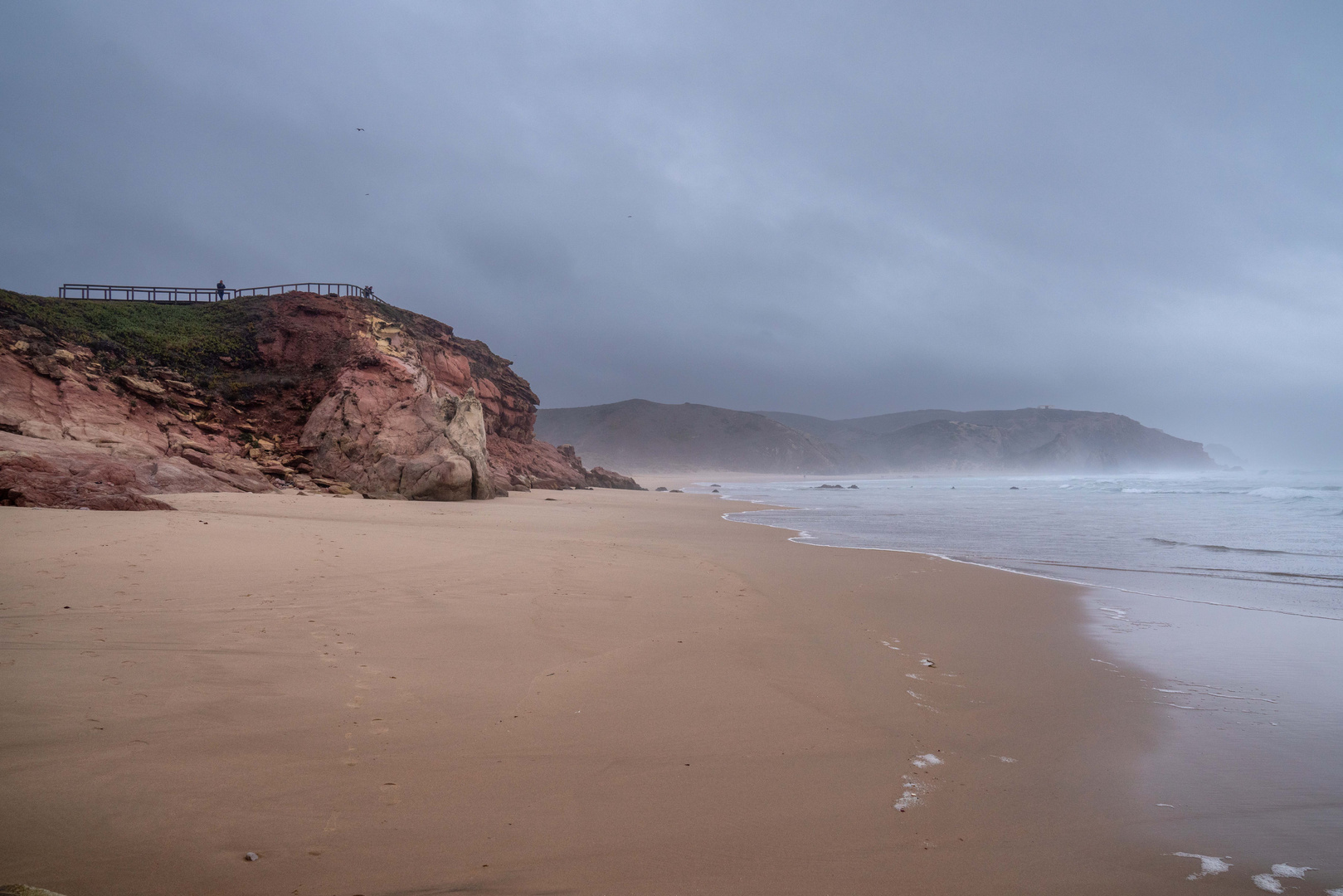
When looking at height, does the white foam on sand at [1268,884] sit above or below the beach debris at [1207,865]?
below

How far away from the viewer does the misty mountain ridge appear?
140 metres

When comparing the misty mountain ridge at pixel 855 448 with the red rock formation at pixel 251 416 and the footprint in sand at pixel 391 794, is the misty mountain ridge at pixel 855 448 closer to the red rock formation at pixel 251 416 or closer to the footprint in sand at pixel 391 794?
the red rock formation at pixel 251 416

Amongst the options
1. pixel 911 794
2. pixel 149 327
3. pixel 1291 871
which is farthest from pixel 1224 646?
pixel 149 327

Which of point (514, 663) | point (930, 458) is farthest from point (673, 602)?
point (930, 458)

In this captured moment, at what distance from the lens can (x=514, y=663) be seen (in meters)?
4.41

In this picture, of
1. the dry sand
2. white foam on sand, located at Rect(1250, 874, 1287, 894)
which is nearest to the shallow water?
white foam on sand, located at Rect(1250, 874, 1287, 894)

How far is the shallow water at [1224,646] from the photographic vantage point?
116 inches

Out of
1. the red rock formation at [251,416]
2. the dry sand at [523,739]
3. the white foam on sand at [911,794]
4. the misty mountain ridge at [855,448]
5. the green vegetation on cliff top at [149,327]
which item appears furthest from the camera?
the misty mountain ridge at [855,448]

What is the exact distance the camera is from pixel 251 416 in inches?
795

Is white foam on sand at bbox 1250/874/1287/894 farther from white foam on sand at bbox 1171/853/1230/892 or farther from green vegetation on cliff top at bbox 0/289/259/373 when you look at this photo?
green vegetation on cliff top at bbox 0/289/259/373

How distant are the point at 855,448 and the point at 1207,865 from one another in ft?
632

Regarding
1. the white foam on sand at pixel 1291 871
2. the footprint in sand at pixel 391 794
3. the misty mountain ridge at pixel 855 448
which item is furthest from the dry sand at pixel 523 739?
the misty mountain ridge at pixel 855 448

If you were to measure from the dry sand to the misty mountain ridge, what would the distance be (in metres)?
117

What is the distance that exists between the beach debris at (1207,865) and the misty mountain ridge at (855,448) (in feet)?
393
